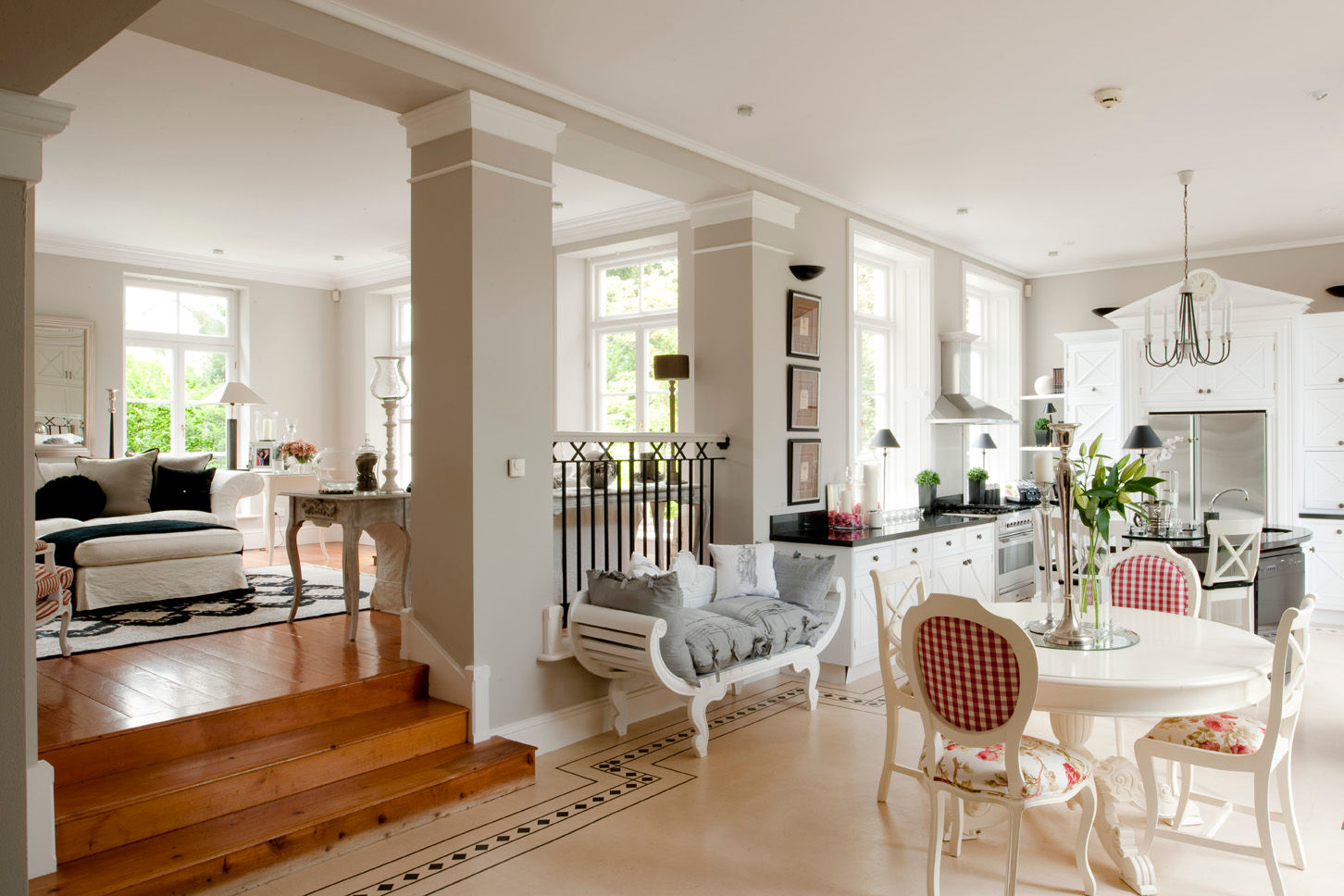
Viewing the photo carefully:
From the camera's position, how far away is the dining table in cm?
251

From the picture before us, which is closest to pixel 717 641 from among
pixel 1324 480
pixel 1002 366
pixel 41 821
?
pixel 41 821

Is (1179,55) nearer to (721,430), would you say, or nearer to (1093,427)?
(721,430)

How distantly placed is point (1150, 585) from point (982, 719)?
1808 mm

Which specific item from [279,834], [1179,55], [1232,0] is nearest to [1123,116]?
[1179,55]

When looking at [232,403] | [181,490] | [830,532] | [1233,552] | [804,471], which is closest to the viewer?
[1233,552]

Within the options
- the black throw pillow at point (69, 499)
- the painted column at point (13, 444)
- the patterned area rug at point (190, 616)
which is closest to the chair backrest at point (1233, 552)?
the patterned area rug at point (190, 616)

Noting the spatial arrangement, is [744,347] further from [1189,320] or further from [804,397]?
[1189,320]

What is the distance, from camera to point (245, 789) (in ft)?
9.85

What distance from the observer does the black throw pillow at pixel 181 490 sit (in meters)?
6.25

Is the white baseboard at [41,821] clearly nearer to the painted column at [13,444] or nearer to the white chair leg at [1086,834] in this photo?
the painted column at [13,444]

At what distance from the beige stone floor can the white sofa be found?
285 centimetres

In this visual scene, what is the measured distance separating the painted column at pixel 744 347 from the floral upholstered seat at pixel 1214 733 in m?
2.53

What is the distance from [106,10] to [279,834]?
7.81ft

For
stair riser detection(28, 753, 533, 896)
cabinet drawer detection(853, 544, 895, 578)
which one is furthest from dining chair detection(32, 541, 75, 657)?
cabinet drawer detection(853, 544, 895, 578)
